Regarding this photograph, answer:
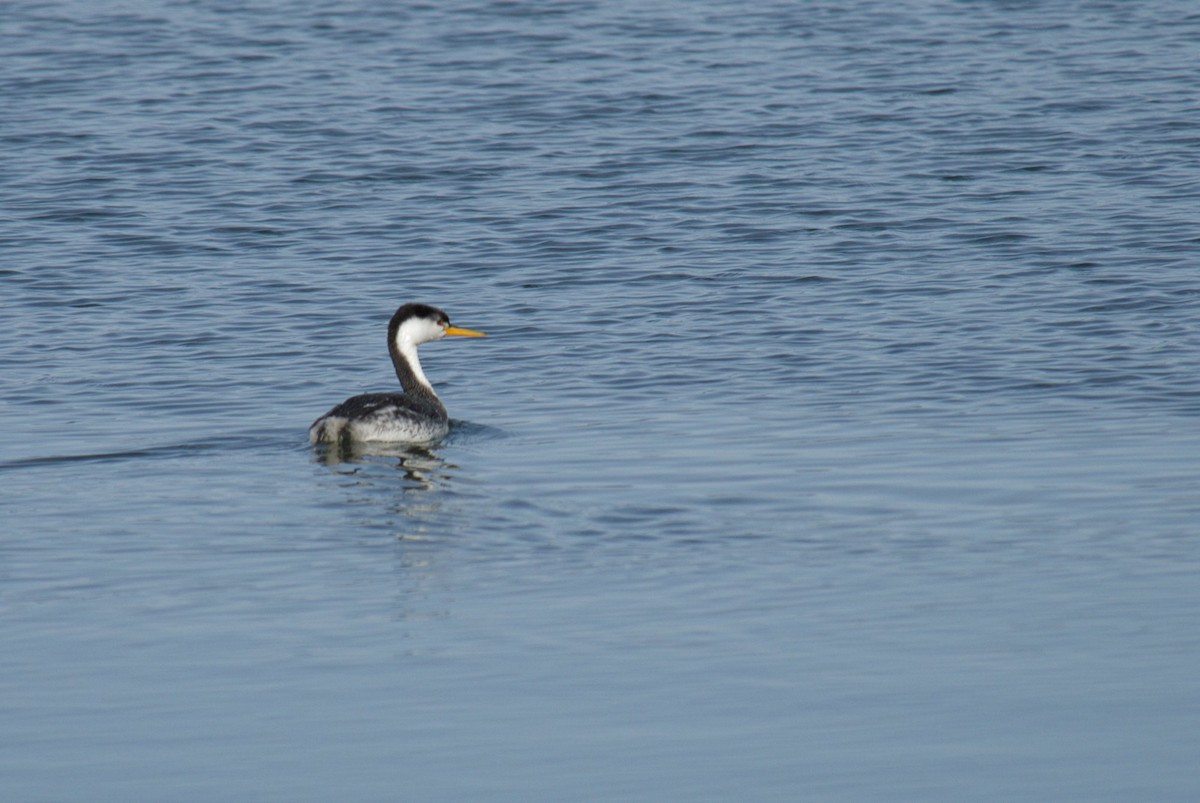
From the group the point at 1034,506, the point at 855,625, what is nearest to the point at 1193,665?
the point at 855,625

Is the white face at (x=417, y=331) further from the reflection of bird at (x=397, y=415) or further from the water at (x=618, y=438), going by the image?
the water at (x=618, y=438)

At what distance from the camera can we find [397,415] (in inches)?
589

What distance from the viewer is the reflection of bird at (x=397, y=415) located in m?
14.6

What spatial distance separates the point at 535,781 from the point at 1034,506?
5.13 metres

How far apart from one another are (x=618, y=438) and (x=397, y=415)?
1.72m

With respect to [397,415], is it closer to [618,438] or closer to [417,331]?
[618,438]

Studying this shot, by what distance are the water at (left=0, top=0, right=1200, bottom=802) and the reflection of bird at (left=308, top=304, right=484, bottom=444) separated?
0.65ft

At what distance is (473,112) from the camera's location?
104ft

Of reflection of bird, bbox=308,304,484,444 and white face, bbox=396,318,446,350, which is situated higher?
white face, bbox=396,318,446,350

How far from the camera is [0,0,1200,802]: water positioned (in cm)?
859

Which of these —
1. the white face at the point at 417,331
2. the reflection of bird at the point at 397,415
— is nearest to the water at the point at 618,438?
the reflection of bird at the point at 397,415

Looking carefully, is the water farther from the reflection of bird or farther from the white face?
the white face

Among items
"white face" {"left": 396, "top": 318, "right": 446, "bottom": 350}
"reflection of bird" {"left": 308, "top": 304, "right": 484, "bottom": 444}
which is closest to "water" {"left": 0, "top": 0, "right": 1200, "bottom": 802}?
"reflection of bird" {"left": 308, "top": 304, "right": 484, "bottom": 444}

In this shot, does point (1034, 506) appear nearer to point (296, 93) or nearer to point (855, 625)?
point (855, 625)
